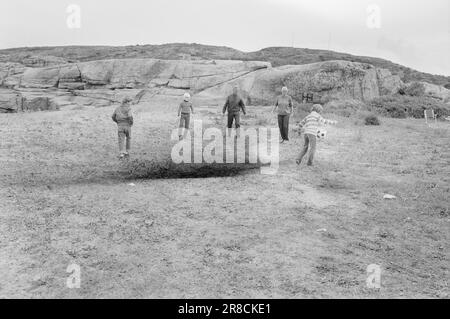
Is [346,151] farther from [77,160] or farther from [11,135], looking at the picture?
[11,135]

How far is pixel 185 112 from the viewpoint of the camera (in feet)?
54.7

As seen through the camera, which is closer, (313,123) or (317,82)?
(313,123)

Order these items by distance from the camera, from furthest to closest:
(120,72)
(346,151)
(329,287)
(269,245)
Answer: (120,72)
(346,151)
(269,245)
(329,287)

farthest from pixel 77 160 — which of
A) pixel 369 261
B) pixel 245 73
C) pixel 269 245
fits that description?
pixel 245 73

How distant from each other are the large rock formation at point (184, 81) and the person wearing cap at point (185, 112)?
31.8 feet

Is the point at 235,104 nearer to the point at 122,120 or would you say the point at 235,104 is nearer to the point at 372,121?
the point at 122,120

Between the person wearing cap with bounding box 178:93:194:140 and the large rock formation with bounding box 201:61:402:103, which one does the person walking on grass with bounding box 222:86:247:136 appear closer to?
the person wearing cap with bounding box 178:93:194:140

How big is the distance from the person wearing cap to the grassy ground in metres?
2.49

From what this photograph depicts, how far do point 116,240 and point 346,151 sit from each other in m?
9.60

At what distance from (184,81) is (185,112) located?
500 inches

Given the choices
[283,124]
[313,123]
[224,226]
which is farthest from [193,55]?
[224,226]

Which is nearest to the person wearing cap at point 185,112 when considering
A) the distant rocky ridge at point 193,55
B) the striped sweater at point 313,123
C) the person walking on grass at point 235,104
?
the person walking on grass at point 235,104

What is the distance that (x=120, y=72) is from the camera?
1187 inches

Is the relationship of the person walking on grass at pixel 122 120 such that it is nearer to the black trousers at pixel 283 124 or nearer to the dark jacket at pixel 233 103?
the dark jacket at pixel 233 103
